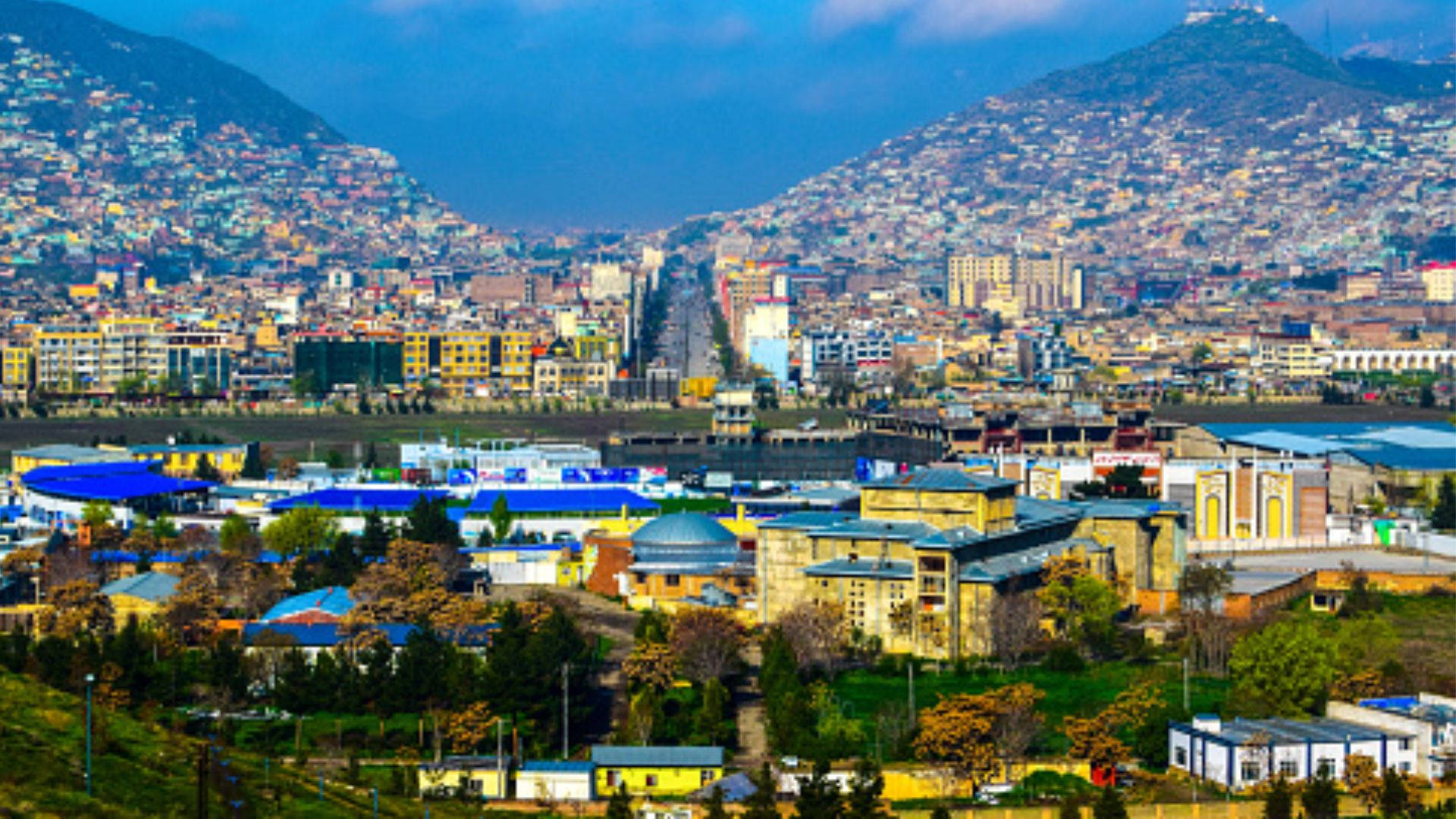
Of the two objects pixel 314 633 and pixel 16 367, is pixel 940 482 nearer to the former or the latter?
pixel 314 633

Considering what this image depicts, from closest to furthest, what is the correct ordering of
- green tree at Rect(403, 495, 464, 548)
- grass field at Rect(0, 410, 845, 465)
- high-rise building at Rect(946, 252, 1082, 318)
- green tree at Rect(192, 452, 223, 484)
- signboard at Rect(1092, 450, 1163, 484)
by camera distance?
green tree at Rect(403, 495, 464, 548) < signboard at Rect(1092, 450, 1163, 484) < green tree at Rect(192, 452, 223, 484) < grass field at Rect(0, 410, 845, 465) < high-rise building at Rect(946, 252, 1082, 318)

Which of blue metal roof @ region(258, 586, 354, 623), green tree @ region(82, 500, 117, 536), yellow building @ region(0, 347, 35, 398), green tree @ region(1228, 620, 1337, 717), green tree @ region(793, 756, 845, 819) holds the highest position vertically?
yellow building @ region(0, 347, 35, 398)

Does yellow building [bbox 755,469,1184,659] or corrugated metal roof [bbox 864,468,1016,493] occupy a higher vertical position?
corrugated metal roof [bbox 864,468,1016,493]

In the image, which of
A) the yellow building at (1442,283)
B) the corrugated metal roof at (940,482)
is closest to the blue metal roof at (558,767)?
the corrugated metal roof at (940,482)

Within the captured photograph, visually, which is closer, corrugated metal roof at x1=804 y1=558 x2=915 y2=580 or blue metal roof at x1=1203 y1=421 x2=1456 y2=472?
corrugated metal roof at x1=804 y1=558 x2=915 y2=580

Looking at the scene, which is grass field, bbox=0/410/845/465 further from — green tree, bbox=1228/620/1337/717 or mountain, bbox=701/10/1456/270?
mountain, bbox=701/10/1456/270

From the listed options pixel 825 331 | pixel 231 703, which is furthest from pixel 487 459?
pixel 825 331

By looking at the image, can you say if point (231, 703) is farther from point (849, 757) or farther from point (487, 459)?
point (487, 459)

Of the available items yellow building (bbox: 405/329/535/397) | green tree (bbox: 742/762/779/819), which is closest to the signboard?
green tree (bbox: 742/762/779/819)
